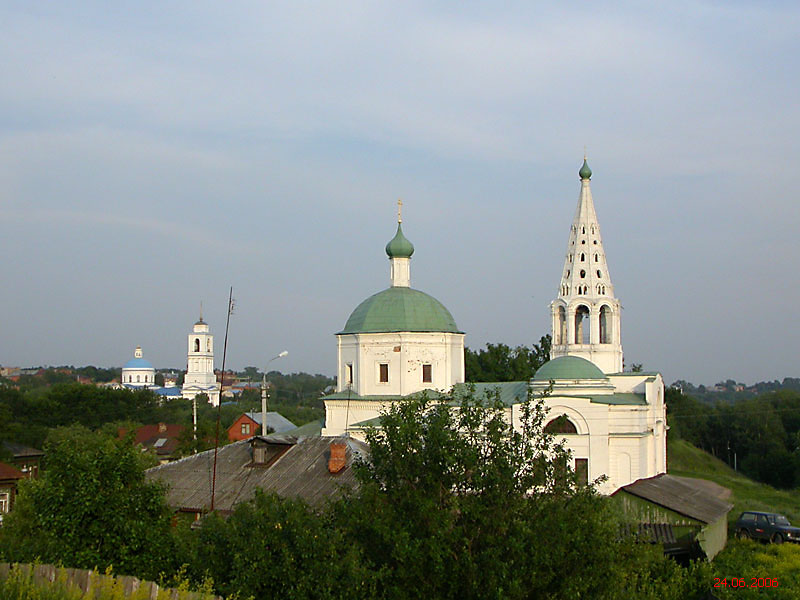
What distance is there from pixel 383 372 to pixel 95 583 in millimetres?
29366

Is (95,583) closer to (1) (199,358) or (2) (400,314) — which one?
(2) (400,314)

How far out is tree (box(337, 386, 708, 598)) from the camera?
12336mm

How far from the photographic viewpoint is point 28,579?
9.95 metres

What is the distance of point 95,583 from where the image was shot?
1021 centimetres

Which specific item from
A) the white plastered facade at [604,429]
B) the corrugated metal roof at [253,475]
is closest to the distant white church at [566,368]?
the white plastered facade at [604,429]

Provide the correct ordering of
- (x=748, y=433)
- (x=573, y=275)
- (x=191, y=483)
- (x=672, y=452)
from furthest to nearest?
(x=748, y=433), (x=672, y=452), (x=573, y=275), (x=191, y=483)

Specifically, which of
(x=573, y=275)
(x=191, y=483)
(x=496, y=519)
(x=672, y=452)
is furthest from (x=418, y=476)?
(x=672, y=452)

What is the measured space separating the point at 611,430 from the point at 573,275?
9290 millimetres

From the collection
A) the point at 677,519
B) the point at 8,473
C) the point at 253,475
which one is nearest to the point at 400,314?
the point at 8,473

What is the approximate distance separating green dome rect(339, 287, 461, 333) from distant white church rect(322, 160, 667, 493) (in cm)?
4

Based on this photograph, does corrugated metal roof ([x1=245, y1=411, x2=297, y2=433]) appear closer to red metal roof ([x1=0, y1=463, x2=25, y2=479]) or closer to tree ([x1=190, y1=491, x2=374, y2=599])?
red metal roof ([x1=0, y1=463, x2=25, y2=479])

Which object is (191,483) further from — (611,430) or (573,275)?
(573,275)

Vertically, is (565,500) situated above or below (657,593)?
above

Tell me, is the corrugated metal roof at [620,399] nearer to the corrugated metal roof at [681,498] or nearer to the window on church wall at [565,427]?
the window on church wall at [565,427]
